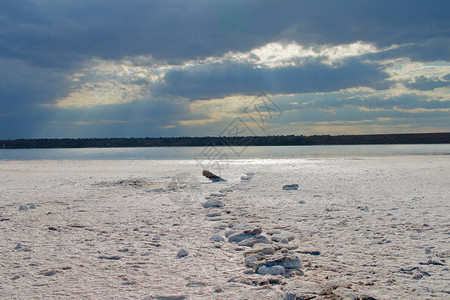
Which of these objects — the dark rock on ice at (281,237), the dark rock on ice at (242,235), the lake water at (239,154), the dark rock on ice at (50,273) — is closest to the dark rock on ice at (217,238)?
the dark rock on ice at (242,235)

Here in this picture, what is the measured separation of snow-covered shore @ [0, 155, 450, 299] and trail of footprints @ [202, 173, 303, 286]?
0.03m

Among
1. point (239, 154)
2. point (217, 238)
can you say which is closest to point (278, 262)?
point (217, 238)

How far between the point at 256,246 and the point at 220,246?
0.46 m

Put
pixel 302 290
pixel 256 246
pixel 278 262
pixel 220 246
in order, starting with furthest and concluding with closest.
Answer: pixel 220 246
pixel 256 246
pixel 278 262
pixel 302 290

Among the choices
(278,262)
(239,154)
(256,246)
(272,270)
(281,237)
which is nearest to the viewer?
(272,270)

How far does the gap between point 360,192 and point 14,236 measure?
7.48m

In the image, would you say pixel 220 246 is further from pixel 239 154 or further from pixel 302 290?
pixel 239 154

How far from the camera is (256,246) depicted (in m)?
4.27

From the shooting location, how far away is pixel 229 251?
421 centimetres

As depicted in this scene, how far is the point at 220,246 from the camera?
14.5ft

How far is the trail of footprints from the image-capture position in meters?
3.40

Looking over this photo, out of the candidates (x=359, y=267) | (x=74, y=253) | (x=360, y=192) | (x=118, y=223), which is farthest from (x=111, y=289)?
(x=360, y=192)

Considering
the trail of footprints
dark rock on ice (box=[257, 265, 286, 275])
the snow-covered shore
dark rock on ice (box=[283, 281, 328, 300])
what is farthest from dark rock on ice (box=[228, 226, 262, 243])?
dark rock on ice (box=[283, 281, 328, 300])

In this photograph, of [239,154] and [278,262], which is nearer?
[278,262]
